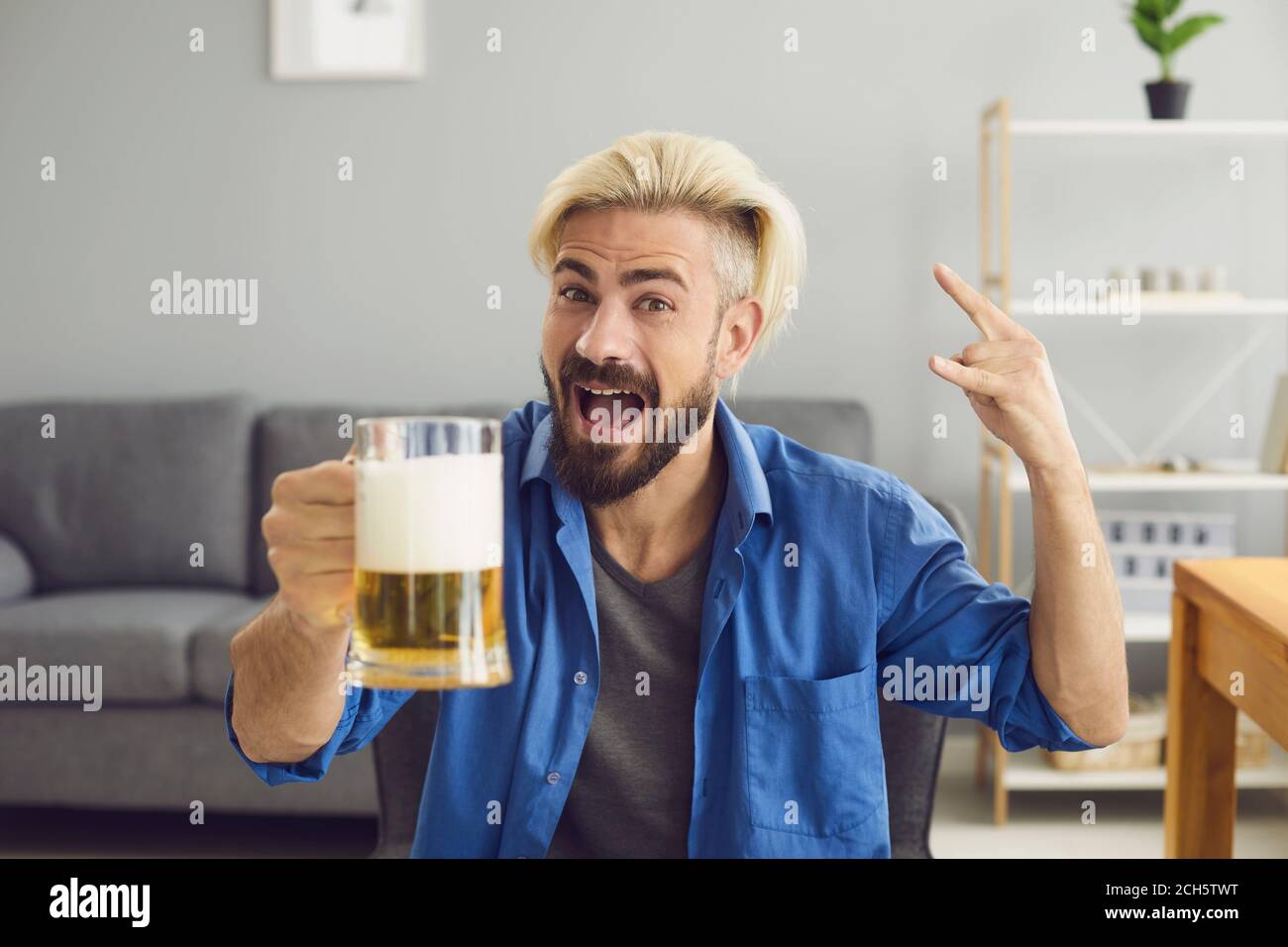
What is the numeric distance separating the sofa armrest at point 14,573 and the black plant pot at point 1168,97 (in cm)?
281

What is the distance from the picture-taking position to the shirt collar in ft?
3.82

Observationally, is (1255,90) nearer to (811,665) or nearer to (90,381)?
(811,665)

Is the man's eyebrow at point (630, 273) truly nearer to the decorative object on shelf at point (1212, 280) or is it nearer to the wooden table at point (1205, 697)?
the wooden table at point (1205, 697)

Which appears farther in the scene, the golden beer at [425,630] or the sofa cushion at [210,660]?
the sofa cushion at [210,660]

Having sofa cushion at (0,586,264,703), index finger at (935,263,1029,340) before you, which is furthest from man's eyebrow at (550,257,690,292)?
sofa cushion at (0,586,264,703)

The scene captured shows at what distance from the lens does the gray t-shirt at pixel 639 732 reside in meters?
1.12

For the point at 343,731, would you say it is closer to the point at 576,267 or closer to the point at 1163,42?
the point at 576,267

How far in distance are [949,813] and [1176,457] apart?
99 centimetres

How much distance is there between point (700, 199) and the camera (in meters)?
1.17

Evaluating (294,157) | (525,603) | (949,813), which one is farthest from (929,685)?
(294,157)

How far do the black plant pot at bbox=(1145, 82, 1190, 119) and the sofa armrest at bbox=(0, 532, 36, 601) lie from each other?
111 inches

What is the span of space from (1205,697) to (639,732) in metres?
0.61

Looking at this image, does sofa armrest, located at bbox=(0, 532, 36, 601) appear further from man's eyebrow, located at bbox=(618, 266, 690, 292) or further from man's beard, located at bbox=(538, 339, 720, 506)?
man's eyebrow, located at bbox=(618, 266, 690, 292)

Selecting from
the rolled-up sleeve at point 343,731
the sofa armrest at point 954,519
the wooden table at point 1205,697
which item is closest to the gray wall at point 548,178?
the sofa armrest at point 954,519
